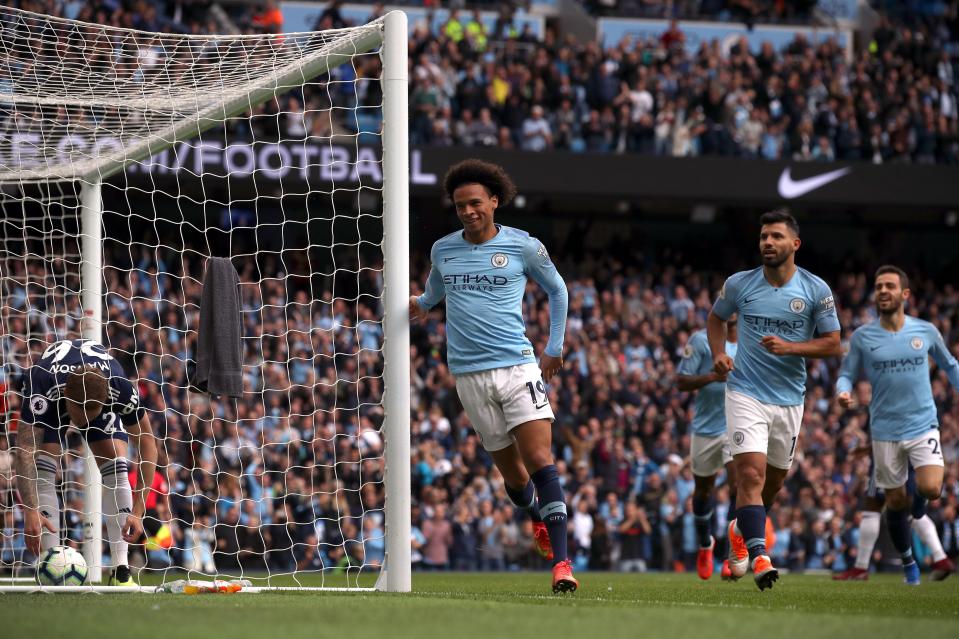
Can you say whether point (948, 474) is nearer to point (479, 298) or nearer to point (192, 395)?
point (192, 395)

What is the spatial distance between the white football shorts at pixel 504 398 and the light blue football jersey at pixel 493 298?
0.18 feet

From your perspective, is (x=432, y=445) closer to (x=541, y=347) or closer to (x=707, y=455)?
(x=541, y=347)

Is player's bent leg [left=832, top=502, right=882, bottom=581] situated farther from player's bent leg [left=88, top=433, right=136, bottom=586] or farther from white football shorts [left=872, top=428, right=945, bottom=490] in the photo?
player's bent leg [left=88, top=433, right=136, bottom=586]

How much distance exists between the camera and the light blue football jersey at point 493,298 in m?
7.86

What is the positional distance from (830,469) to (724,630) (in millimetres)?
14740

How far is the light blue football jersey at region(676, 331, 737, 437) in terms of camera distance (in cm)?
1135

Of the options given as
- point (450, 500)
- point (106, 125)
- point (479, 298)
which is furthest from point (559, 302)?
point (450, 500)

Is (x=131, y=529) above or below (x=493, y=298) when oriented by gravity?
below

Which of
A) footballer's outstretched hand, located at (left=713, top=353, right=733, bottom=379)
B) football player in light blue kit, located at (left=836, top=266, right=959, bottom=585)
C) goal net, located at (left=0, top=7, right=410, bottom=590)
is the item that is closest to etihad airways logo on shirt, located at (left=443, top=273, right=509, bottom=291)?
goal net, located at (left=0, top=7, right=410, bottom=590)

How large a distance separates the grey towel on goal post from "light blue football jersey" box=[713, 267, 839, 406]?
3.27 metres

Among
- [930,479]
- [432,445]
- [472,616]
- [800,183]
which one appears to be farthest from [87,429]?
[800,183]

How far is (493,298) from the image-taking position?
7895 millimetres

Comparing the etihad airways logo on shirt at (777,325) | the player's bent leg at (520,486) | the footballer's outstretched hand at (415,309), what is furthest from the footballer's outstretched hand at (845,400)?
the footballer's outstretched hand at (415,309)

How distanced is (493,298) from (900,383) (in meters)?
4.53
